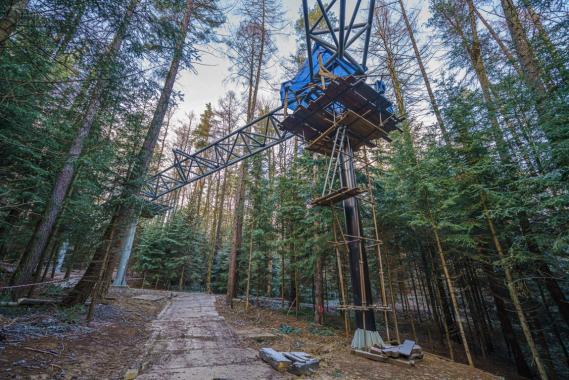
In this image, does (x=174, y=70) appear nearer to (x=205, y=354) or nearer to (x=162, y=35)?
(x=162, y=35)

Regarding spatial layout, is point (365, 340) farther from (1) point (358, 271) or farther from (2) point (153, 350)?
(2) point (153, 350)

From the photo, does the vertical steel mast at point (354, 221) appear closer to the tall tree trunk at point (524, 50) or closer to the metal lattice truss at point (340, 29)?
the metal lattice truss at point (340, 29)

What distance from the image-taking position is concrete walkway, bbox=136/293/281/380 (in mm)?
3311

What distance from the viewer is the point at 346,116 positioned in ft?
19.2

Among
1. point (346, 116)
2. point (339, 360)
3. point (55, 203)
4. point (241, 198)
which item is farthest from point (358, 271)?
point (55, 203)

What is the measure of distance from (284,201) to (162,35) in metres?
6.97

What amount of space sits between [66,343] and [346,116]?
7.24 meters

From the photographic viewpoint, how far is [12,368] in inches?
110

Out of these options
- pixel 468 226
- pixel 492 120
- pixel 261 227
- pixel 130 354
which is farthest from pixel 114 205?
pixel 492 120

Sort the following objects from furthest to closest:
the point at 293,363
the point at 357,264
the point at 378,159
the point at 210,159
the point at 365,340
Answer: the point at 210,159, the point at 378,159, the point at 357,264, the point at 365,340, the point at 293,363

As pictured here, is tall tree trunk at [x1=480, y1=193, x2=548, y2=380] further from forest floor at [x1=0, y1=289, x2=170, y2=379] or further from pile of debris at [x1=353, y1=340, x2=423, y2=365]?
forest floor at [x1=0, y1=289, x2=170, y2=379]

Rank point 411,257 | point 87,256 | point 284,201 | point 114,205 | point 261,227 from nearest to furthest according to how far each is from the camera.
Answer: point 114,205, point 87,256, point 411,257, point 284,201, point 261,227

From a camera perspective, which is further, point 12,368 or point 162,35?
point 162,35

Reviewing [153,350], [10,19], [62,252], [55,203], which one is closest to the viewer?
[10,19]
